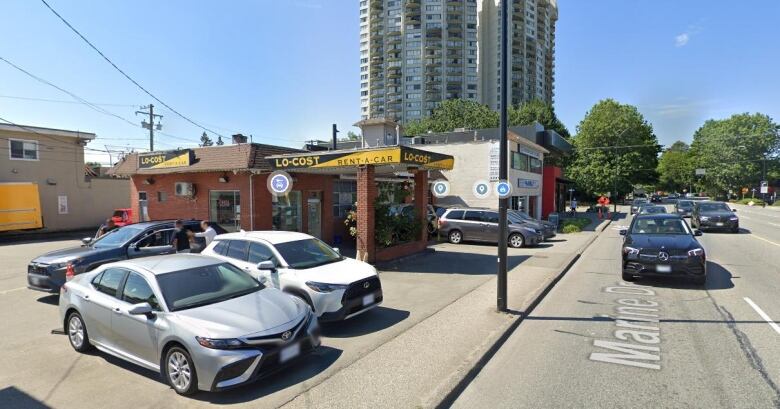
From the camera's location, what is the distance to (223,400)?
4.51 meters

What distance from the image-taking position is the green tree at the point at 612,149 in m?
43.7

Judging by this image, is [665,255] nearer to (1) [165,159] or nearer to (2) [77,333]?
(2) [77,333]

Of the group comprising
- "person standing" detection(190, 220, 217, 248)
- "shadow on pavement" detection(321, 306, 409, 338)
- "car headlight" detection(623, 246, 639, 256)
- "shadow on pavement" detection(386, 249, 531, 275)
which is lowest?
"shadow on pavement" detection(321, 306, 409, 338)

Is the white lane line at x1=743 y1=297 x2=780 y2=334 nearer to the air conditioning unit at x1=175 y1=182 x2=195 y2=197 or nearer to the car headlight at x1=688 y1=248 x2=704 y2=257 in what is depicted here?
the car headlight at x1=688 y1=248 x2=704 y2=257

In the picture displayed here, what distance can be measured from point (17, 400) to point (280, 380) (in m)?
2.82

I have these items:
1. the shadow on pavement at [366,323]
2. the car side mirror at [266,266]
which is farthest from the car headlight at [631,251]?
the car side mirror at [266,266]

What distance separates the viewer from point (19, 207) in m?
21.6

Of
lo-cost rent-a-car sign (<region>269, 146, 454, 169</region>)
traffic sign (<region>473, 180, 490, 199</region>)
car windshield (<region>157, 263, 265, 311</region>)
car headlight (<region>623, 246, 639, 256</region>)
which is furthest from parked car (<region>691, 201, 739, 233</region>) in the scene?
car windshield (<region>157, 263, 265, 311</region>)

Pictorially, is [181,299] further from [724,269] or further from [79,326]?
[724,269]

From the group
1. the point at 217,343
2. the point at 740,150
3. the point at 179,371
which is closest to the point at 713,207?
the point at 217,343

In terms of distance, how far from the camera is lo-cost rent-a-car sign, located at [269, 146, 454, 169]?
11.3 m

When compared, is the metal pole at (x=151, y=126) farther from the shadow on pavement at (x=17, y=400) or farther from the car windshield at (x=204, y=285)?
the shadow on pavement at (x=17, y=400)

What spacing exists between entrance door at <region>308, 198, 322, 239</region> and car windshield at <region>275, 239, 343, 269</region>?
778cm

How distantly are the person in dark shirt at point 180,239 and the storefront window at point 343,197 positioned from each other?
720 centimetres
